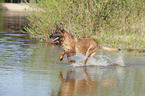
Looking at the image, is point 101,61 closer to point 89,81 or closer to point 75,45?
point 75,45

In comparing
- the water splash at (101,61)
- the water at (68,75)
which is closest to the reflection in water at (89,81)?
the water at (68,75)

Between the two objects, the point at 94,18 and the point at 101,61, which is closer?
the point at 101,61

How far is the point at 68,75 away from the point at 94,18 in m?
9.90

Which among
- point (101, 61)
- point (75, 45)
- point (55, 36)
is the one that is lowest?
point (101, 61)

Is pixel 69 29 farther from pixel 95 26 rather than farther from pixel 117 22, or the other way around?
pixel 117 22

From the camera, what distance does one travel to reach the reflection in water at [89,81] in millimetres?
8828

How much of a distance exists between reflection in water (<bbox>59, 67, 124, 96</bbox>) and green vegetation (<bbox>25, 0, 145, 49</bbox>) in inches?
296

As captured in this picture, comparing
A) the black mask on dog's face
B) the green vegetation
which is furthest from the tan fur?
the green vegetation

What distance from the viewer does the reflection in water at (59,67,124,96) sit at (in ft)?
29.0

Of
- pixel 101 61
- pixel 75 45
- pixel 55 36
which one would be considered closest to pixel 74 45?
pixel 75 45

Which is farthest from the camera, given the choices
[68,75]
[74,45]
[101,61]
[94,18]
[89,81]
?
[94,18]

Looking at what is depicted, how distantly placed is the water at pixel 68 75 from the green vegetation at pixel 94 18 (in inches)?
160

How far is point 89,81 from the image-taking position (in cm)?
1020

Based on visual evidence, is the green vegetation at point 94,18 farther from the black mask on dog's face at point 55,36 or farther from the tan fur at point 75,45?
the black mask on dog's face at point 55,36
